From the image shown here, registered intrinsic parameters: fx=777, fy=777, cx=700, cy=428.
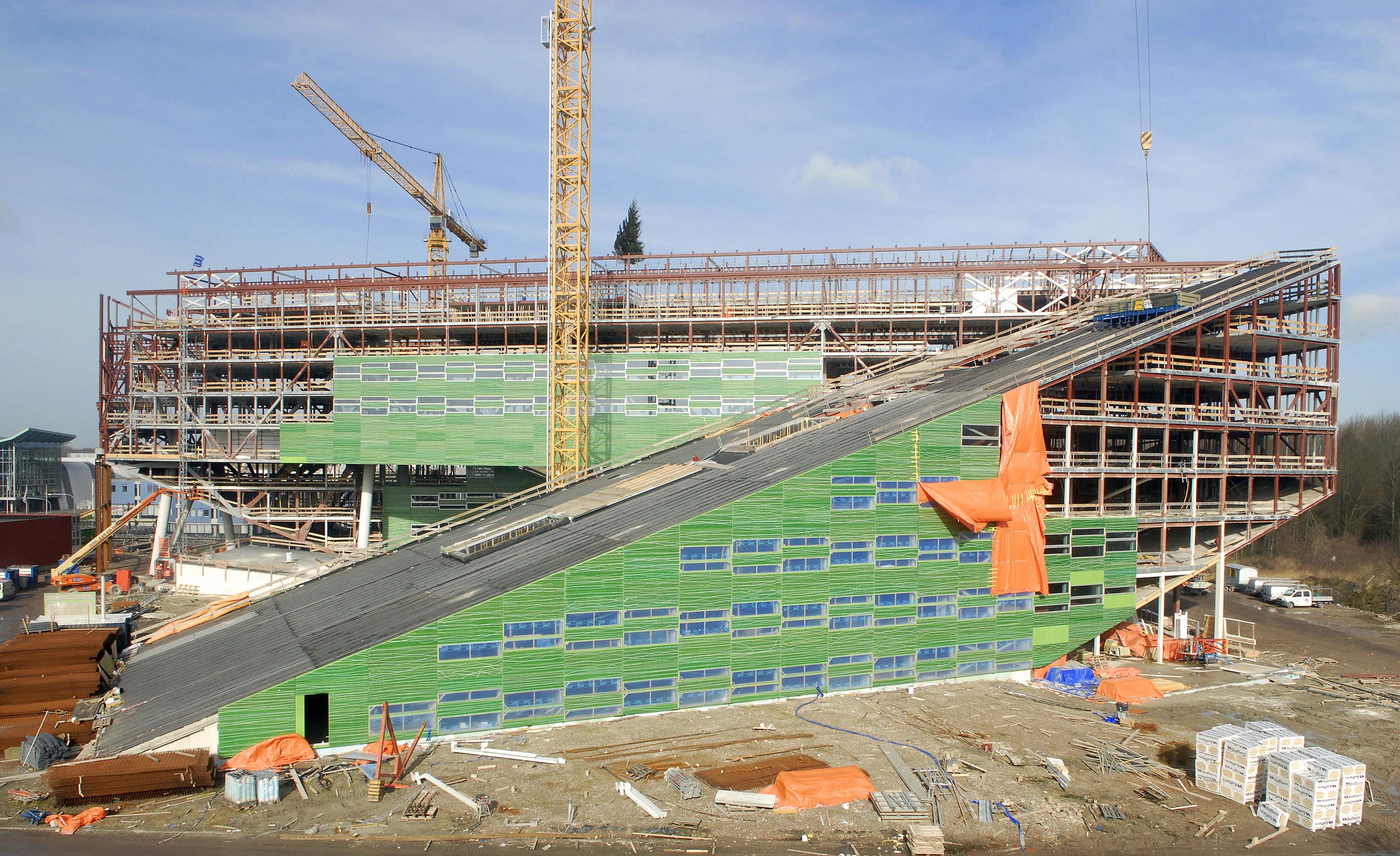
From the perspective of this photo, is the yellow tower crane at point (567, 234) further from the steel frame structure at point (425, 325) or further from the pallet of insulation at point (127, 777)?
the pallet of insulation at point (127, 777)

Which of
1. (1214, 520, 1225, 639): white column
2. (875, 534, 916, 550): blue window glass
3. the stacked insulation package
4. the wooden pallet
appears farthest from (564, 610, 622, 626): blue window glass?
(1214, 520, 1225, 639): white column

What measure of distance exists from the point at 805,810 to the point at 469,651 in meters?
12.0

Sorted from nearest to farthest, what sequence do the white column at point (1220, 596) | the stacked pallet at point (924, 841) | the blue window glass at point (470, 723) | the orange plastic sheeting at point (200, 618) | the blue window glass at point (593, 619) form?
the stacked pallet at point (924, 841), the blue window glass at point (470, 723), the blue window glass at point (593, 619), the orange plastic sheeting at point (200, 618), the white column at point (1220, 596)

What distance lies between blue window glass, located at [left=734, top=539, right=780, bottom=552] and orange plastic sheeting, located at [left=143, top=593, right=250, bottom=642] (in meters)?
23.1

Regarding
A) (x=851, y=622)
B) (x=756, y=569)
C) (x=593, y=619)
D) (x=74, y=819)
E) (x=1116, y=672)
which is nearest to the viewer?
(x=74, y=819)

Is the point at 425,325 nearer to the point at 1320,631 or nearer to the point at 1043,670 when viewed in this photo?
the point at 1043,670

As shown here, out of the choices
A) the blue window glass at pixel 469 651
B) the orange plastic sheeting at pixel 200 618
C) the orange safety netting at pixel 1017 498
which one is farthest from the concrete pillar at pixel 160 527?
the orange safety netting at pixel 1017 498

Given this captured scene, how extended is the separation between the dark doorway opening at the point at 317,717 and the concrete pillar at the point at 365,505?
99.4 feet

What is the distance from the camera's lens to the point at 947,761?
2480cm

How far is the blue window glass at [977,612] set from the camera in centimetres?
3397

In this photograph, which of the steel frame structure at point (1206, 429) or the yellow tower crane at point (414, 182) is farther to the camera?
the yellow tower crane at point (414, 182)

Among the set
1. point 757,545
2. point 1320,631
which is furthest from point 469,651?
point 1320,631

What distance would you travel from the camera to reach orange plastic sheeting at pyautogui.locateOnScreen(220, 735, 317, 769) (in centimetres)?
2319

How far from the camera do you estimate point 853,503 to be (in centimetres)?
3186
